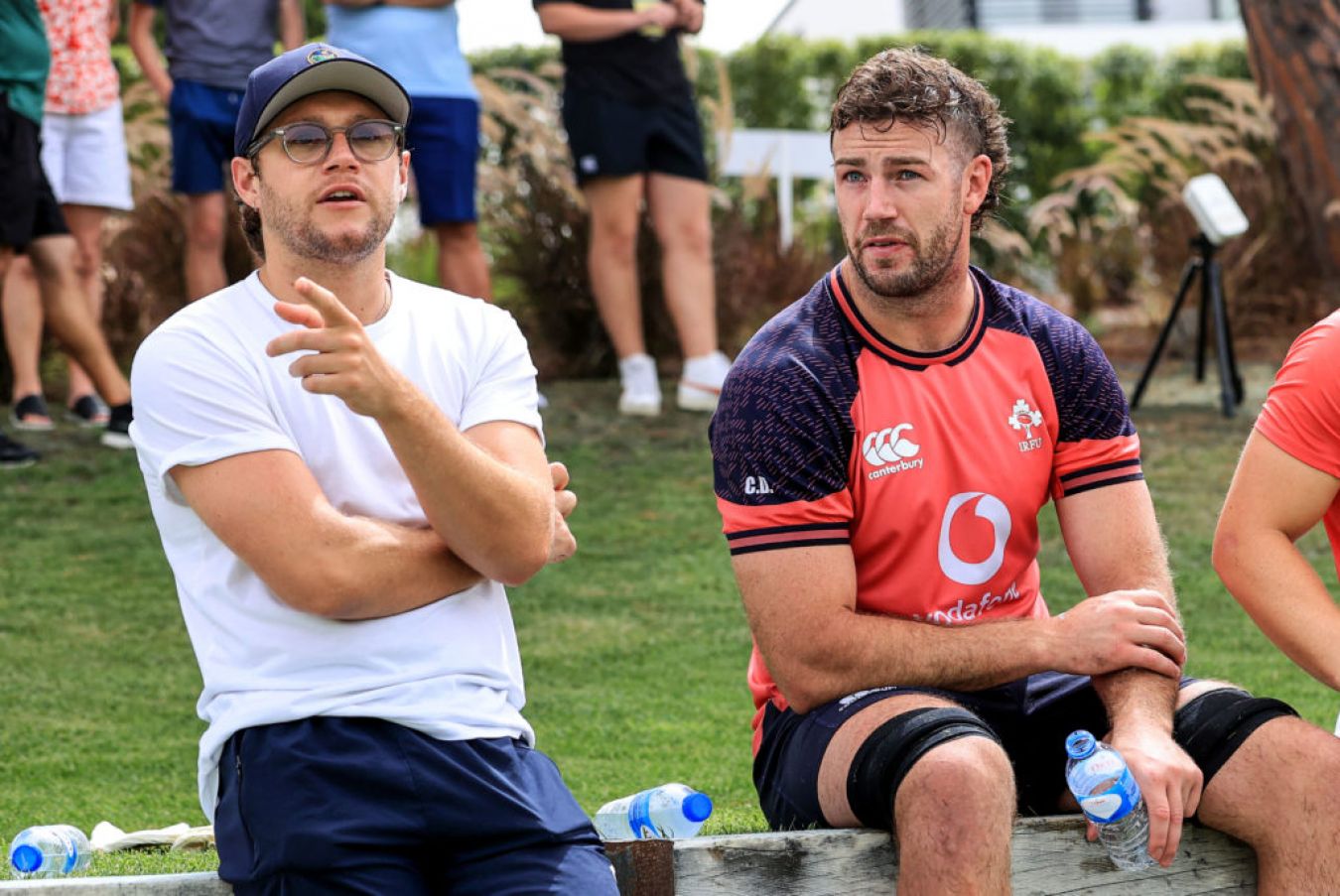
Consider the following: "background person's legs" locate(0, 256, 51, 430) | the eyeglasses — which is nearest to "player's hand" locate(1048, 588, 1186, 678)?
the eyeglasses

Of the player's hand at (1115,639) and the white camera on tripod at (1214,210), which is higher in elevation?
the player's hand at (1115,639)

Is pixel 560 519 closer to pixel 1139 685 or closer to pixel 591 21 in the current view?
pixel 1139 685

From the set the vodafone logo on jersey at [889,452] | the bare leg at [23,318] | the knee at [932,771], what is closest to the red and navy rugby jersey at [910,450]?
the vodafone logo on jersey at [889,452]

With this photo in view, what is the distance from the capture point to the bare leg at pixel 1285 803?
2.98 m

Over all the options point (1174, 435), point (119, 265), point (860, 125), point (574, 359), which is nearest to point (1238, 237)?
point (1174, 435)

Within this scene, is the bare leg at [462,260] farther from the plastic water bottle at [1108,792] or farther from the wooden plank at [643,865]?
the plastic water bottle at [1108,792]

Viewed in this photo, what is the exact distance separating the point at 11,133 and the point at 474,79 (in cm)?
274

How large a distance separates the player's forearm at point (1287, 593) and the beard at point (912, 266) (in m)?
0.68

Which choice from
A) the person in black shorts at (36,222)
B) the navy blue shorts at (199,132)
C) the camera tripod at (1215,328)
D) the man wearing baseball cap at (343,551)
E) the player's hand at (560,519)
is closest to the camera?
the man wearing baseball cap at (343,551)

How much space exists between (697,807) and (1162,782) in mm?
831

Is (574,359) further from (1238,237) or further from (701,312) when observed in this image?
(1238,237)

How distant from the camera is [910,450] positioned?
3.21 m

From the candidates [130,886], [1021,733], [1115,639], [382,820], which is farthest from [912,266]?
[130,886]

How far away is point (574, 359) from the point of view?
27.5ft
